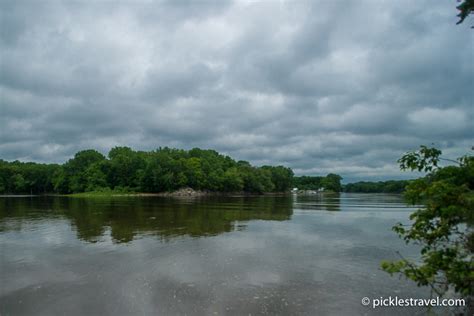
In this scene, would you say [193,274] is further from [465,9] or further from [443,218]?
[465,9]

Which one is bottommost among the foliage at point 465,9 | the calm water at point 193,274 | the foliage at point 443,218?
the calm water at point 193,274

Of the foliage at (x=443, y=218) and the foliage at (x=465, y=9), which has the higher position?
the foliage at (x=465, y=9)

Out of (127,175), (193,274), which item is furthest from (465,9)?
(127,175)

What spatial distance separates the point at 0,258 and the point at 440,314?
1832 centimetres

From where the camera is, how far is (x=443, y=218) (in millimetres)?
5281

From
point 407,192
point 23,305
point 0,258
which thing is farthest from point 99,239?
point 407,192

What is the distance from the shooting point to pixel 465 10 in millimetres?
6734

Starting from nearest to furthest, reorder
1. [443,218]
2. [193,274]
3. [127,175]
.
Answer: [443,218], [193,274], [127,175]

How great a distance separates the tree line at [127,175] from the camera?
4385 inches

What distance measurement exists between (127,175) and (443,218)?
124m

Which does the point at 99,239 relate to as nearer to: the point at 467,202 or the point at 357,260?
the point at 357,260

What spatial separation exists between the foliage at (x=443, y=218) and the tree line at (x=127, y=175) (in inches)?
4196

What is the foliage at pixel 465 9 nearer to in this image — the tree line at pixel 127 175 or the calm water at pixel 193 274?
the calm water at pixel 193 274

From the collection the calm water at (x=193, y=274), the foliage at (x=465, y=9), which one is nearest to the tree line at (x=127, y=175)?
the calm water at (x=193, y=274)
